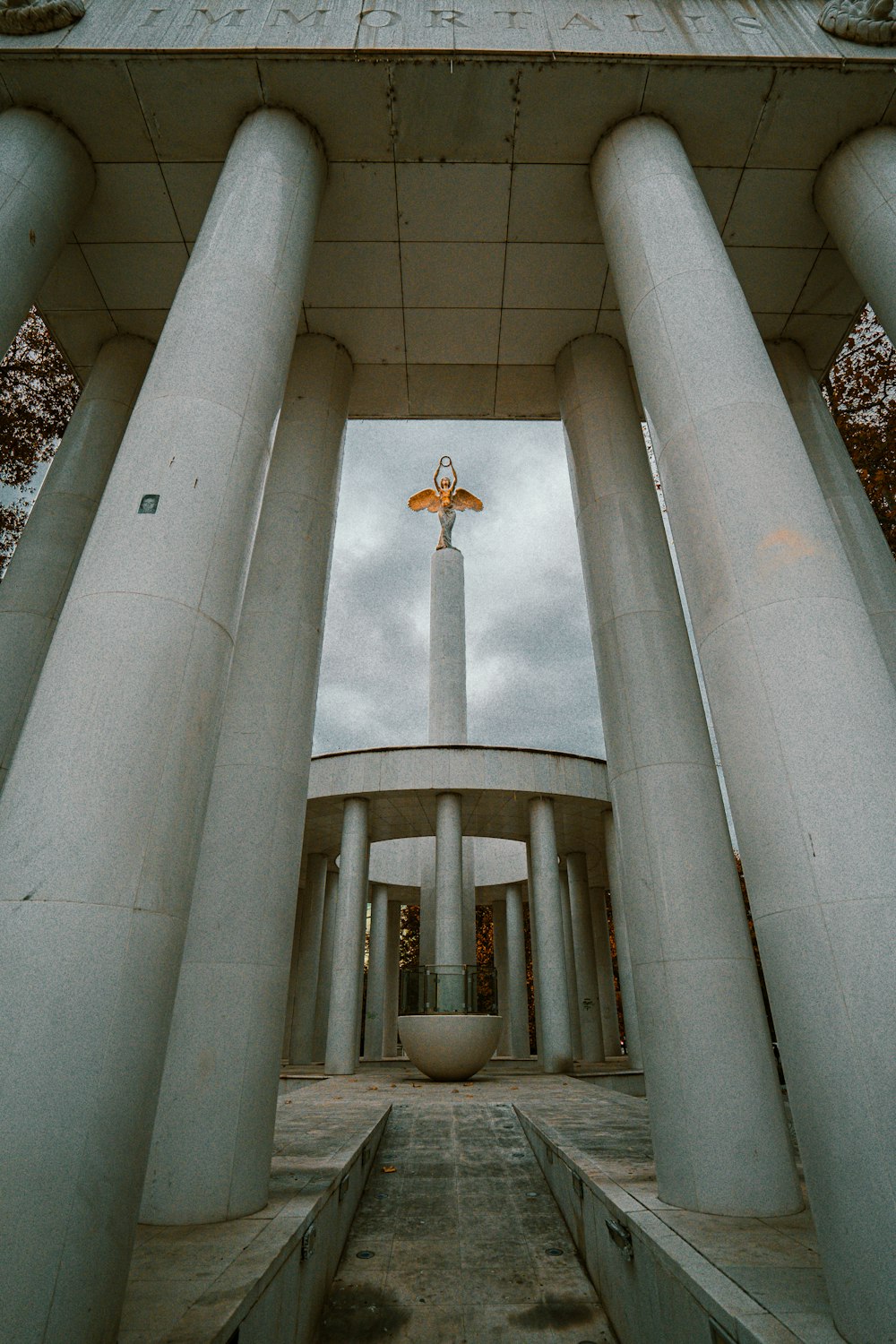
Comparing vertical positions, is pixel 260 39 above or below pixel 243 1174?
above

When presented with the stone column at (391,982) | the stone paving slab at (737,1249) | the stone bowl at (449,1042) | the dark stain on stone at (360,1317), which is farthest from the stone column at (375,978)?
the dark stain on stone at (360,1317)

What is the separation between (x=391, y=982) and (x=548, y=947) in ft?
49.6

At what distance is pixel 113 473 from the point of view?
4.45 metres

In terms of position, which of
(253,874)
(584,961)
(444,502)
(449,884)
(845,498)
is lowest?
(253,874)

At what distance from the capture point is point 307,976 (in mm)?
26688

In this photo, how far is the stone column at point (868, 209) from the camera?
620 centimetres

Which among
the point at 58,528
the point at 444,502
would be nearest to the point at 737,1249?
the point at 58,528

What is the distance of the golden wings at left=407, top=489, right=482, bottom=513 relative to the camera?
33344 millimetres

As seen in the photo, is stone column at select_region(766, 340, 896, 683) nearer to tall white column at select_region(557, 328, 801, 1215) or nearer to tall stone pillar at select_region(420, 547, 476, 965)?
tall white column at select_region(557, 328, 801, 1215)

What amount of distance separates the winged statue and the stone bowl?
68.9ft

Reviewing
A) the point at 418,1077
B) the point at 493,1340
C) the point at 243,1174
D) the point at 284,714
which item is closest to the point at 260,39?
the point at 284,714

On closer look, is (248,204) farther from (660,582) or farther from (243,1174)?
(243,1174)

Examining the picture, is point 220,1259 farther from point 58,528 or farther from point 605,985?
point 605,985

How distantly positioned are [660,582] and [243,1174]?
6088 millimetres
